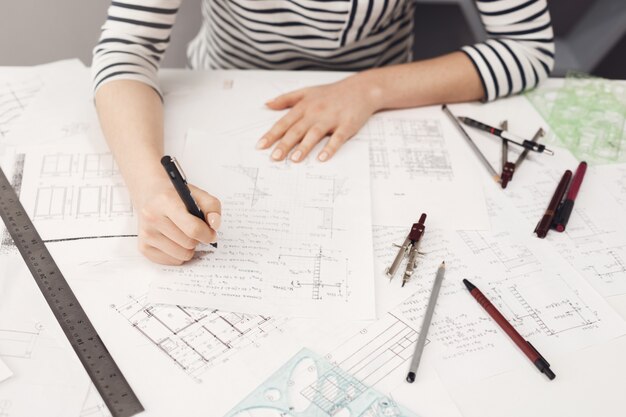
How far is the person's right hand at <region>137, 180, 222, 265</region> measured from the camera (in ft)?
2.44

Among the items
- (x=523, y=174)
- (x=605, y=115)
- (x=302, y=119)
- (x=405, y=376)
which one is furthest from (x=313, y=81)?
(x=405, y=376)

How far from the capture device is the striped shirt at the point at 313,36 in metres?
1.04

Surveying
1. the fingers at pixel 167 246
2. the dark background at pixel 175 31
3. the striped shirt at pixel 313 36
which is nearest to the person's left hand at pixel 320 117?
the striped shirt at pixel 313 36

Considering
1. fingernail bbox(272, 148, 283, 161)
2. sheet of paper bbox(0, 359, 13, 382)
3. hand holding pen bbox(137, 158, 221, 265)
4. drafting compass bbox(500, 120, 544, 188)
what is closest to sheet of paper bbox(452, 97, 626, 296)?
drafting compass bbox(500, 120, 544, 188)

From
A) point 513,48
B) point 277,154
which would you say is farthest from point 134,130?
point 513,48

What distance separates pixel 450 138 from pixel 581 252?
1.01 ft

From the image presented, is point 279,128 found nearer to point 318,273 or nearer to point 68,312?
point 318,273

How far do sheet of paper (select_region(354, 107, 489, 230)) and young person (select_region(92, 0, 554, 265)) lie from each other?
0.13ft

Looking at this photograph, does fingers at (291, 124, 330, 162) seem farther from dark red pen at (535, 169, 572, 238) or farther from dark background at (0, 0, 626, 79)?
dark background at (0, 0, 626, 79)

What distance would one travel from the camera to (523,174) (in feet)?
3.14

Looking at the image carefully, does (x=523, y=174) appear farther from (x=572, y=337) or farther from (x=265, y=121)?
(x=265, y=121)

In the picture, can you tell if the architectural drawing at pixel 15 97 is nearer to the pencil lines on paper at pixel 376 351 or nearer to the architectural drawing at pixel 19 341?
the architectural drawing at pixel 19 341

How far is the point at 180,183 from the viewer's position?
2.35 ft

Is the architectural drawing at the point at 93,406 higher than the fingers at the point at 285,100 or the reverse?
the reverse
